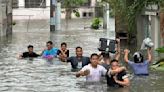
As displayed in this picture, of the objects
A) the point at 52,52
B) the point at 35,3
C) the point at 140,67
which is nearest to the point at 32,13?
the point at 35,3

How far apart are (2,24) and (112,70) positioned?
101 feet

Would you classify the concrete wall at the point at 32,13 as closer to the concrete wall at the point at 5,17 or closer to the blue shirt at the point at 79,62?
the concrete wall at the point at 5,17

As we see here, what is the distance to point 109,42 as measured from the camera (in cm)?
2203

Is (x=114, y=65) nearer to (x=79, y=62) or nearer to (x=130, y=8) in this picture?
(x=79, y=62)

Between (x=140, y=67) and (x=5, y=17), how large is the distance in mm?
30152

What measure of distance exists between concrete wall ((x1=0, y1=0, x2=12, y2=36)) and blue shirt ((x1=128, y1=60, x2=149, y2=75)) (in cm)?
2748

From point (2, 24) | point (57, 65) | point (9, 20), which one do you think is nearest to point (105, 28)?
point (9, 20)

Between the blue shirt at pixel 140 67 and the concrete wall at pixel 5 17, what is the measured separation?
27.5 metres

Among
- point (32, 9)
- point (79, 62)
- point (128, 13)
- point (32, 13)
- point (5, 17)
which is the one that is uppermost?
point (128, 13)

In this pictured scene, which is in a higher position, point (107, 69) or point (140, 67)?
point (107, 69)

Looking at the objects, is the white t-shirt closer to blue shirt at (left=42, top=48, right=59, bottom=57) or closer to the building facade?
blue shirt at (left=42, top=48, right=59, bottom=57)

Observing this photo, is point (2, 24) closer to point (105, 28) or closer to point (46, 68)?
point (105, 28)

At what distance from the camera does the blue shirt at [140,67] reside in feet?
61.7

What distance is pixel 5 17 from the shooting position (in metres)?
47.9
